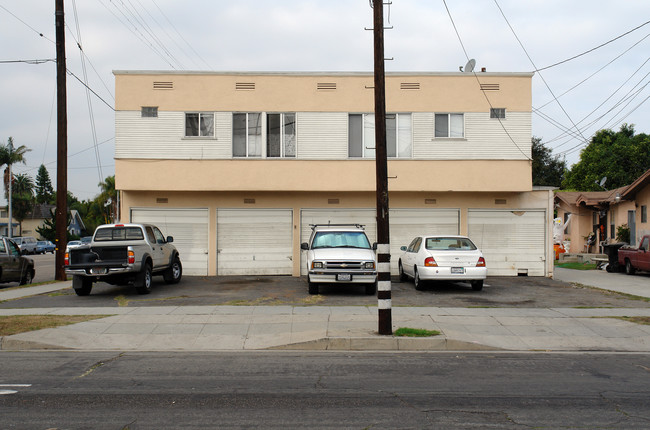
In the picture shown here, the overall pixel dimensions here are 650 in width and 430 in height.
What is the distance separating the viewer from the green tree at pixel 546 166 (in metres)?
64.9

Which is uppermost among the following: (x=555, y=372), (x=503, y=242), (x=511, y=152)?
(x=511, y=152)

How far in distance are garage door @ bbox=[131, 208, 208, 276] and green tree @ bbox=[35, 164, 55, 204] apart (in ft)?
287

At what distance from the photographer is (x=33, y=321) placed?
1195 centimetres

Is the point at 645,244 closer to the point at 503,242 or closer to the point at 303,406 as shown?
the point at 503,242

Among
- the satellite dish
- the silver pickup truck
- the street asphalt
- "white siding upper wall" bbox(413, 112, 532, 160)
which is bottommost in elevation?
the street asphalt

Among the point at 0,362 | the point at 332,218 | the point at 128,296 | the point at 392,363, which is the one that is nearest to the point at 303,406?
the point at 392,363

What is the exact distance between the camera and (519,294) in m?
17.0

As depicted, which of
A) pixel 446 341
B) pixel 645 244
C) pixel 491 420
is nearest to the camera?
pixel 491 420

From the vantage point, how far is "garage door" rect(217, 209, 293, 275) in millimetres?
21594

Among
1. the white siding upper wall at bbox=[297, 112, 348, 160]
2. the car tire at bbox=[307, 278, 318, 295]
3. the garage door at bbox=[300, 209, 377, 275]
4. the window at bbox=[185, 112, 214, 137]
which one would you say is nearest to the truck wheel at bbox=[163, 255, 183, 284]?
the garage door at bbox=[300, 209, 377, 275]

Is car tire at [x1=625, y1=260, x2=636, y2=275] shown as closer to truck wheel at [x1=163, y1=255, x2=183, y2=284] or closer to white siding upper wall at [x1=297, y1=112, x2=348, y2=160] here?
white siding upper wall at [x1=297, y1=112, x2=348, y2=160]

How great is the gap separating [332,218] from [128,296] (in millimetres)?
8187

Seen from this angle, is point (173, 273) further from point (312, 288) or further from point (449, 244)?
point (449, 244)

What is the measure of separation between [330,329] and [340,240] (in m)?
5.98
